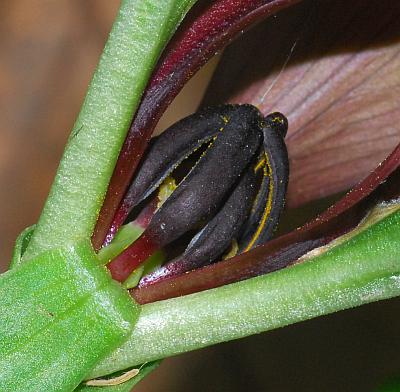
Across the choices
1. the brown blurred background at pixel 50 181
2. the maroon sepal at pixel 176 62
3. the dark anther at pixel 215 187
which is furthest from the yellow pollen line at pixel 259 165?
the brown blurred background at pixel 50 181

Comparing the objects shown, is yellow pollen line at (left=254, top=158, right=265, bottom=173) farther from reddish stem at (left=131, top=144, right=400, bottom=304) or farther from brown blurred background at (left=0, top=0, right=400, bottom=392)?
brown blurred background at (left=0, top=0, right=400, bottom=392)

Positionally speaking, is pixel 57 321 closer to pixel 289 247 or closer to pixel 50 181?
pixel 289 247

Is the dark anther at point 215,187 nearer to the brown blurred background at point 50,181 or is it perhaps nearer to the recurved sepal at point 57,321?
the recurved sepal at point 57,321

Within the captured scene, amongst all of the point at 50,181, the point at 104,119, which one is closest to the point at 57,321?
the point at 104,119

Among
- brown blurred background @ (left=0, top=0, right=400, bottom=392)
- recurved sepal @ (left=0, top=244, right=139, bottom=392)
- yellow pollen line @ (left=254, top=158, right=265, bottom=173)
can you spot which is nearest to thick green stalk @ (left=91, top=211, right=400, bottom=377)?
recurved sepal @ (left=0, top=244, right=139, bottom=392)

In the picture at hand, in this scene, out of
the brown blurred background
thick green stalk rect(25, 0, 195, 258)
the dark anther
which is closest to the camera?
thick green stalk rect(25, 0, 195, 258)

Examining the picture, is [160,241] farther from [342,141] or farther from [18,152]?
[18,152]
